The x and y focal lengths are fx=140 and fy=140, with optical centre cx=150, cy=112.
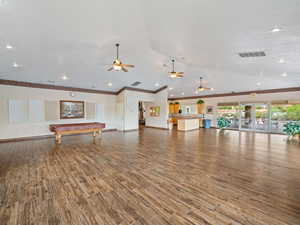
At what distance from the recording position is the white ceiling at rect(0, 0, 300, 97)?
2.47 m

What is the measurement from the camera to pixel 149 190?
2.61m

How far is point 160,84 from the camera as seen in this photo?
A: 10.1 metres

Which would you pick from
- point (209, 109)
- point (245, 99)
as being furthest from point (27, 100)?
point (245, 99)

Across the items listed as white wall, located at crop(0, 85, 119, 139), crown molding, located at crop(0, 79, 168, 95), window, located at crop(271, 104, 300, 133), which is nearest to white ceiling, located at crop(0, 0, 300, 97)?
crown molding, located at crop(0, 79, 168, 95)

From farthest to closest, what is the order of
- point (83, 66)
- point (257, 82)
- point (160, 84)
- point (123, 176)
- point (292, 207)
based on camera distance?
point (160, 84) < point (257, 82) < point (83, 66) < point (123, 176) < point (292, 207)

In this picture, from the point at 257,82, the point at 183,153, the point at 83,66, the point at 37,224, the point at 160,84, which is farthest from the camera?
the point at 160,84

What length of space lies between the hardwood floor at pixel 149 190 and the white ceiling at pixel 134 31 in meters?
3.04

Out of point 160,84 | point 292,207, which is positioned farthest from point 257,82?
point 292,207

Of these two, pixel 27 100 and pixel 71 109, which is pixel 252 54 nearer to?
pixel 71 109

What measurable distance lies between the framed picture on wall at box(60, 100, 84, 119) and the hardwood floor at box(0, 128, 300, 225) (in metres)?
4.00

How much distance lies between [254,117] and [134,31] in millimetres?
10554

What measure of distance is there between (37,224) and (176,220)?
5.90 feet

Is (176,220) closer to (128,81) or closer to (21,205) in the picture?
(21,205)

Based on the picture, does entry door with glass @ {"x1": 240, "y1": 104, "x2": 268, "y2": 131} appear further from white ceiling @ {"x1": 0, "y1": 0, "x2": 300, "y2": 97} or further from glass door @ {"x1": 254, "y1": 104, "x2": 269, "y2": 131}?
white ceiling @ {"x1": 0, "y1": 0, "x2": 300, "y2": 97}
